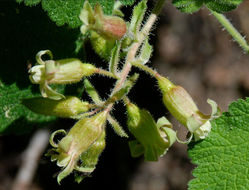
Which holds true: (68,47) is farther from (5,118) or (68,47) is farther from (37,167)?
(37,167)

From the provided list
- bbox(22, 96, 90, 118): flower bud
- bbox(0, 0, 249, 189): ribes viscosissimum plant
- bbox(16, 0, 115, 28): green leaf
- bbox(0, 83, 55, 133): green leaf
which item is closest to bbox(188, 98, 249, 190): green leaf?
bbox(0, 0, 249, 189): ribes viscosissimum plant

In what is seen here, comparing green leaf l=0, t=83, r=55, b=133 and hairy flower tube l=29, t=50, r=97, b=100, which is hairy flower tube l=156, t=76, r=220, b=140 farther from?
green leaf l=0, t=83, r=55, b=133

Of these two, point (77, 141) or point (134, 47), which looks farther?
point (134, 47)

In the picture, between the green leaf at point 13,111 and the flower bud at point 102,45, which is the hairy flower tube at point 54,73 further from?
the green leaf at point 13,111

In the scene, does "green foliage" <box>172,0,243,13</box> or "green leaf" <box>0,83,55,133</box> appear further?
"green leaf" <box>0,83,55,133</box>

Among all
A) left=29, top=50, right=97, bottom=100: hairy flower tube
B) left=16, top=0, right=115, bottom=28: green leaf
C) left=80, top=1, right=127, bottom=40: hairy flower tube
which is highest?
left=80, top=1, right=127, bottom=40: hairy flower tube

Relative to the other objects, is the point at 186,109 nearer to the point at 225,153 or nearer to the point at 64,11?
the point at 225,153

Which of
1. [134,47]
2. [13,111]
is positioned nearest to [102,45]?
[134,47]

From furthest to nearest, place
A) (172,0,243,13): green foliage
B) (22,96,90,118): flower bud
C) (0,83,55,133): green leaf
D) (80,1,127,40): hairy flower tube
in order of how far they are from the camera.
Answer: (0,83,55,133): green leaf → (172,0,243,13): green foliage → (22,96,90,118): flower bud → (80,1,127,40): hairy flower tube
